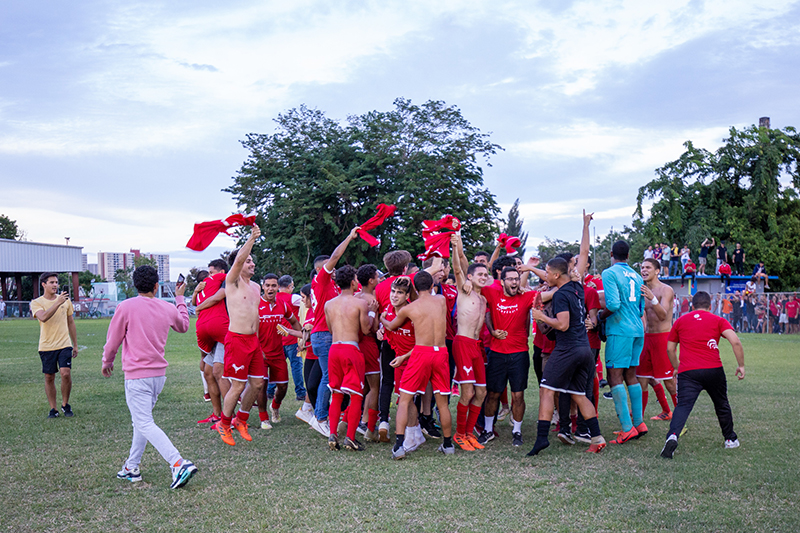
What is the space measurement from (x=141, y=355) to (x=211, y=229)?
1.71 m

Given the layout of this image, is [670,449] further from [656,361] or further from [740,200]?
[740,200]

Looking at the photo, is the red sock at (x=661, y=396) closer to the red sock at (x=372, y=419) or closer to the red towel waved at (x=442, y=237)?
the red towel waved at (x=442, y=237)

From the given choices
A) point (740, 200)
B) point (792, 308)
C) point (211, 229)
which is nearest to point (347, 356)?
point (211, 229)

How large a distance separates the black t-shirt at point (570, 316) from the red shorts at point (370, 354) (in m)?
2.16

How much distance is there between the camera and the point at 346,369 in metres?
6.68

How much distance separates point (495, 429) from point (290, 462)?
278cm

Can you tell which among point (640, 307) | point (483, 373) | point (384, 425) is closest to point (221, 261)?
point (384, 425)

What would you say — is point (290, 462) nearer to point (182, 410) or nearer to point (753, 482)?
point (182, 410)

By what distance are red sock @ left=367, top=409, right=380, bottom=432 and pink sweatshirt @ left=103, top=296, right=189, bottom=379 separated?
8.28 ft

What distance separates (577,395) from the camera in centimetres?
637

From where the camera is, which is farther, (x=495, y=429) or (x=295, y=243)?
(x=295, y=243)

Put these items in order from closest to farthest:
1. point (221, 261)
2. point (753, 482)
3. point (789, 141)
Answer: point (753, 482) < point (221, 261) < point (789, 141)

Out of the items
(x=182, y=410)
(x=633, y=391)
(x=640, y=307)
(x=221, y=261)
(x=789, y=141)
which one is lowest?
(x=182, y=410)

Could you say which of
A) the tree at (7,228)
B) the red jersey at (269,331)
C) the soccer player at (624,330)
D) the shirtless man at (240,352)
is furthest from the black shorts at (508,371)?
the tree at (7,228)
